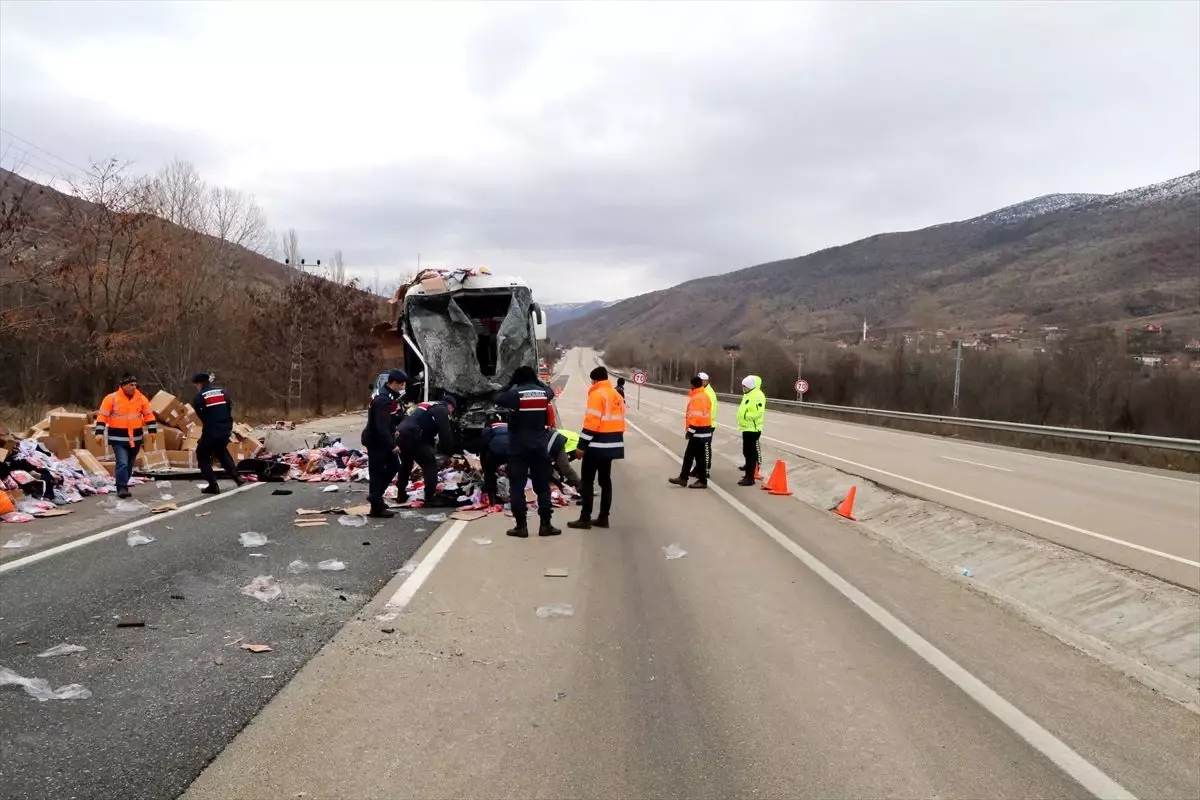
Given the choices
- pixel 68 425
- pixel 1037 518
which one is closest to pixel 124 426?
pixel 68 425

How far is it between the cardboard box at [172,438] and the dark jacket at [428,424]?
6.30 m

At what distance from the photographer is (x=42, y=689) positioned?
155 inches

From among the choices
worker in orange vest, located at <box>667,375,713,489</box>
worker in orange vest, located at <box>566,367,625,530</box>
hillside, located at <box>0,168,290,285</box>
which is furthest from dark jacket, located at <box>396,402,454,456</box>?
hillside, located at <box>0,168,290,285</box>

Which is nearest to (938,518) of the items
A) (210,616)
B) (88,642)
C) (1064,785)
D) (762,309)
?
(1064,785)

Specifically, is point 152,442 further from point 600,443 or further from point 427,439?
point 600,443

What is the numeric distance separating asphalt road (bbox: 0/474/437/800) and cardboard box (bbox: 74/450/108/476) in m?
3.18

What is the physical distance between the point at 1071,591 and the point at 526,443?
18.1ft

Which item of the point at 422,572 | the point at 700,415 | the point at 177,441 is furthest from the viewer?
the point at 177,441

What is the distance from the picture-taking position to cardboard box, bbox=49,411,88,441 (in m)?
11.7

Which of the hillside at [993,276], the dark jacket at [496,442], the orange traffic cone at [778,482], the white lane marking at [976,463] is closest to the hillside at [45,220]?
the dark jacket at [496,442]

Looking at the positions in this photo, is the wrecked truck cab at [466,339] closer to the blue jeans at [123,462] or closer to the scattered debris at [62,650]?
the blue jeans at [123,462]

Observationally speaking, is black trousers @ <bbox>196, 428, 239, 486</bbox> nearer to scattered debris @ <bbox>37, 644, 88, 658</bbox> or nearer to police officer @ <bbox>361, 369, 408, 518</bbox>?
police officer @ <bbox>361, 369, 408, 518</bbox>

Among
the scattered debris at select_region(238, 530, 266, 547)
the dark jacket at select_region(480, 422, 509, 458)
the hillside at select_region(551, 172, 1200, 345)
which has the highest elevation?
the hillside at select_region(551, 172, 1200, 345)

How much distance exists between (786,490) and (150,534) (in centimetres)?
915
